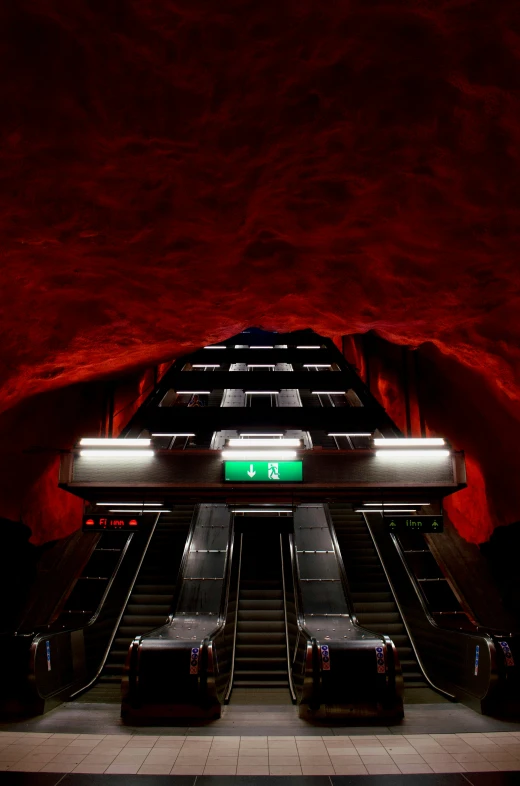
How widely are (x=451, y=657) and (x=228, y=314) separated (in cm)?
669

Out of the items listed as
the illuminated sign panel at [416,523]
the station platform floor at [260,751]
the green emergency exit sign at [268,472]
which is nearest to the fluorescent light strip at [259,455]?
the green emergency exit sign at [268,472]

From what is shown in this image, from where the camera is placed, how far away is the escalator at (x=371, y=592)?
8.96 meters

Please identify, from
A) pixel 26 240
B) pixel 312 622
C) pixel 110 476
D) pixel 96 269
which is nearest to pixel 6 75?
pixel 26 240

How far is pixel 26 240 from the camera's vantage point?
512 centimetres

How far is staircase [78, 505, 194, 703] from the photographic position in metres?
8.67

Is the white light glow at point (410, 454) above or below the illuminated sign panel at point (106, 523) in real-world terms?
above

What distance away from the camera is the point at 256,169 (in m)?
4.80

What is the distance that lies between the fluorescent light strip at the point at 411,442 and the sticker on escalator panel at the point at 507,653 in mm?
3147

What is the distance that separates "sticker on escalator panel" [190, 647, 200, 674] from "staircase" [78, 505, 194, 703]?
1.63 metres

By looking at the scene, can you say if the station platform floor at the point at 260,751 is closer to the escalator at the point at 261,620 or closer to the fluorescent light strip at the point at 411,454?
the escalator at the point at 261,620

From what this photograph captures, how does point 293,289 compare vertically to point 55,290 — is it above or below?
above

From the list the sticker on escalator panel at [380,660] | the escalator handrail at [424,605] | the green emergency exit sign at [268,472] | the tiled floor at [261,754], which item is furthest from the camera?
the green emergency exit sign at [268,472]

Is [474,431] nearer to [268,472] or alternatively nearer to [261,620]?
[268,472]

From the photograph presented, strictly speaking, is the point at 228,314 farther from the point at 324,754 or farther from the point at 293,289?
the point at 324,754
